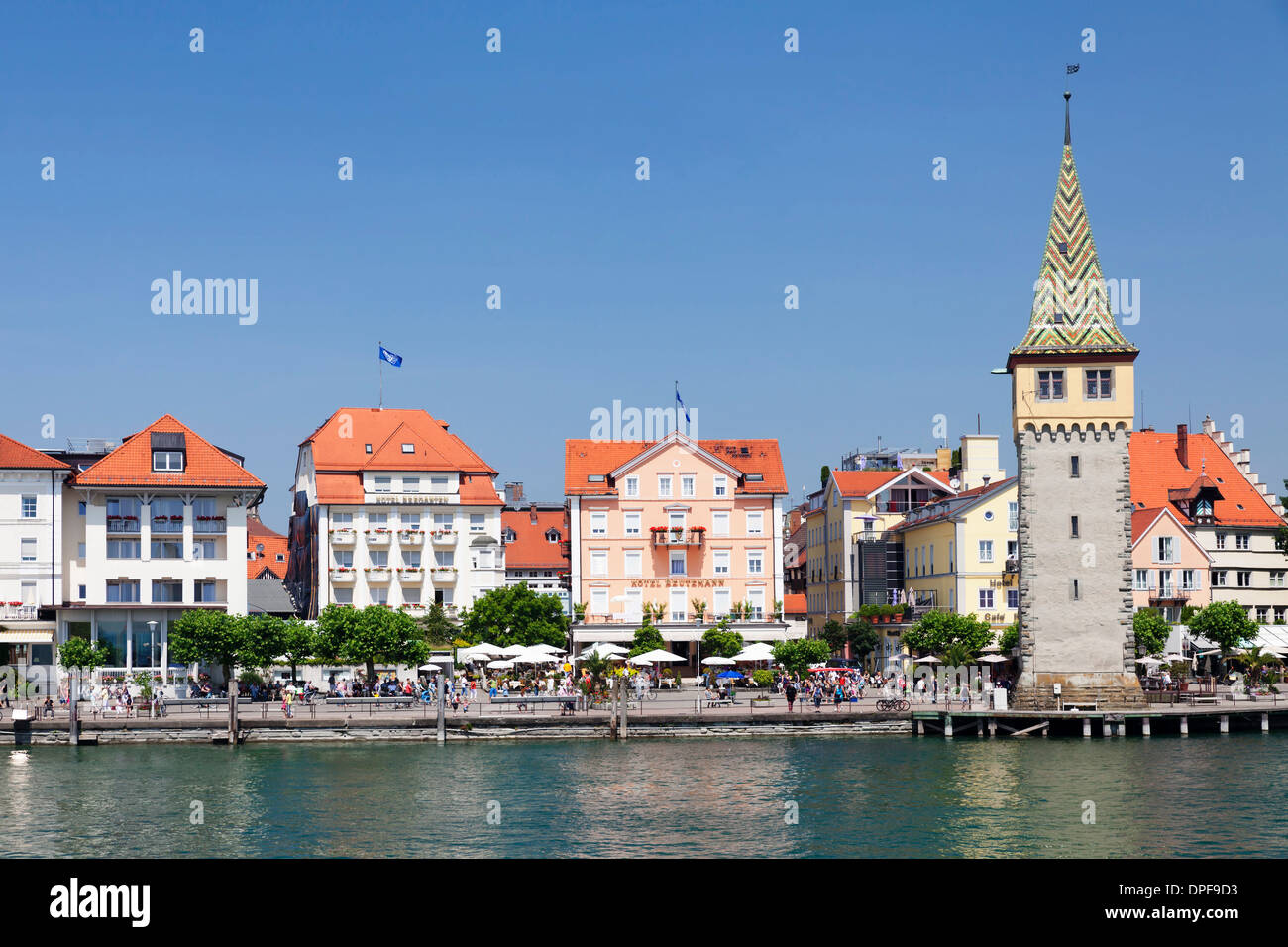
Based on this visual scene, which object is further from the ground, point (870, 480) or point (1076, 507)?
point (870, 480)

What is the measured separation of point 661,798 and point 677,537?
51.6m

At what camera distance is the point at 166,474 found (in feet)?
286

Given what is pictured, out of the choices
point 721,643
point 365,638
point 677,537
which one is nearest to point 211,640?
point 365,638

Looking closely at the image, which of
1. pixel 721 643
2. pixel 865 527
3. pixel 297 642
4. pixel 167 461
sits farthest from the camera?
pixel 865 527

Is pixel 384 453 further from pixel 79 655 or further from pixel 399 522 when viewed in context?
pixel 79 655

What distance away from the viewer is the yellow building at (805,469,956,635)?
107m

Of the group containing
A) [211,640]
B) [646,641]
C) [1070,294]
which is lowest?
[646,641]

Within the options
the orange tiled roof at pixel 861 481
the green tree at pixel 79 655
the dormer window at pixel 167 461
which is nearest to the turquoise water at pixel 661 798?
the green tree at pixel 79 655

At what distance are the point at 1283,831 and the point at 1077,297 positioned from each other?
125 feet

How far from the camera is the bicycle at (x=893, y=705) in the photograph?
7112cm

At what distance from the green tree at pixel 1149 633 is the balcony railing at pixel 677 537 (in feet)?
98.1

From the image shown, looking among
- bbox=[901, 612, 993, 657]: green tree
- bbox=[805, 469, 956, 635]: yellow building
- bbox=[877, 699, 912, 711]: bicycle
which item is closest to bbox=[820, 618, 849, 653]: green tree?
bbox=[805, 469, 956, 635]: yellow building

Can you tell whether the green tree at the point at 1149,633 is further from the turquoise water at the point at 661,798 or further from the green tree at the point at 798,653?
the green tree at the point at 798,653
